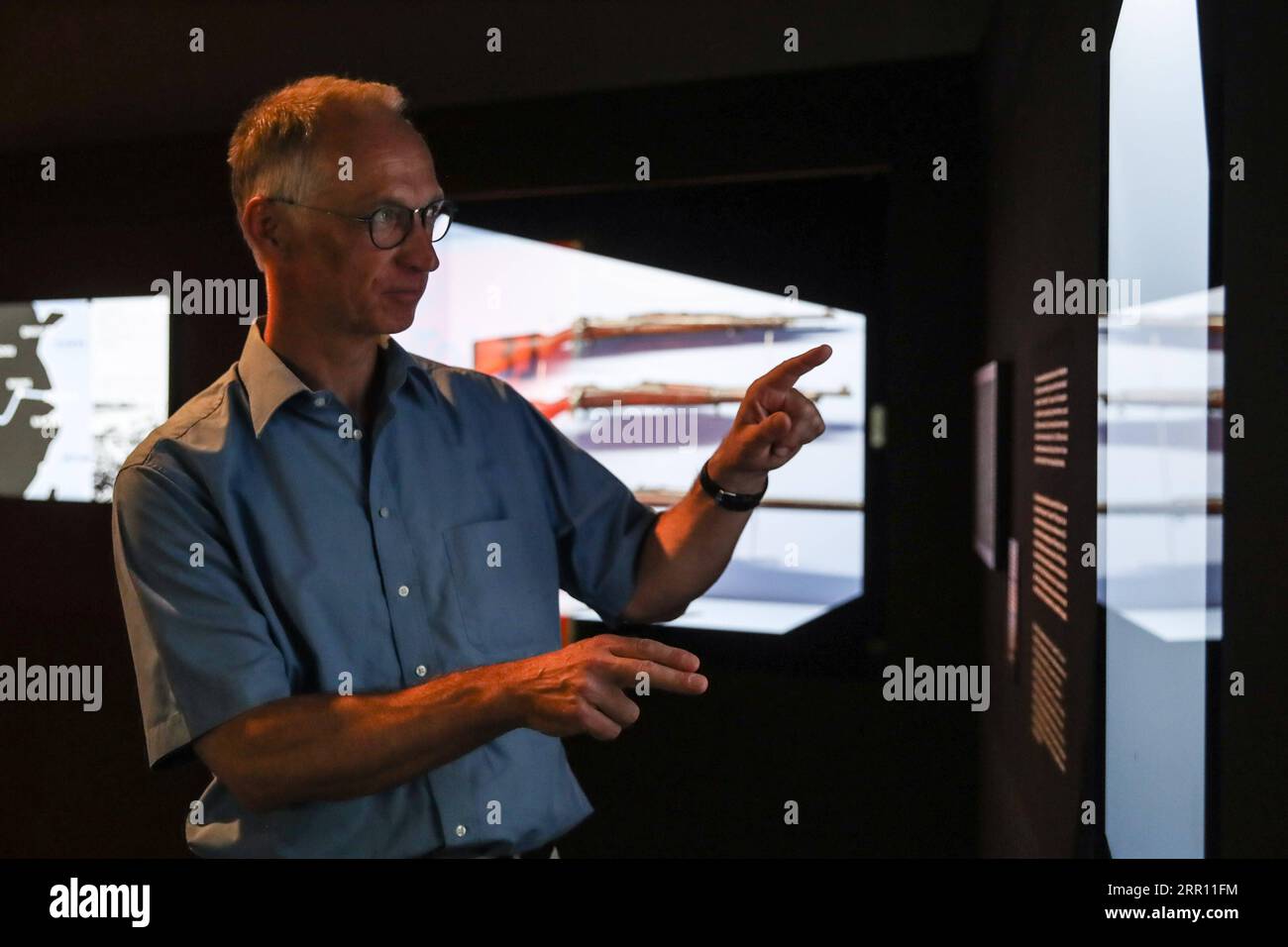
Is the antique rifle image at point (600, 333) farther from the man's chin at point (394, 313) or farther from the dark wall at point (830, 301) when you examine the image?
the man's chin at point (394, 313)

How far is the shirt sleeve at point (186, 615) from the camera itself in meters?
1.23

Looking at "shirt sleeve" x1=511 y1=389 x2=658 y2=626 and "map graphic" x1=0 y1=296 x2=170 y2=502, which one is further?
"map graphic" x1=0 y1=296 x2=170 y2=502

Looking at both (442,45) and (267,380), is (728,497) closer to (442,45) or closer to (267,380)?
(267,380)

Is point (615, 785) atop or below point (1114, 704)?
below

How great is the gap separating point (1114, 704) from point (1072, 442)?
1.41 feet

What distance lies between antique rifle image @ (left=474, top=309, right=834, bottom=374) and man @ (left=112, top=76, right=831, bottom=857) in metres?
1.62

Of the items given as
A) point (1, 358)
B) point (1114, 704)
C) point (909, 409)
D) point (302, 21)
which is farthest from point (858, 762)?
point (1, 358)

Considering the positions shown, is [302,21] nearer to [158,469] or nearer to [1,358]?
[1,358]

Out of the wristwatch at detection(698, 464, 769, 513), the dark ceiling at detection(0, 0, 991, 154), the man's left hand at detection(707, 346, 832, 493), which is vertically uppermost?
the dark ceiling at detection(0, 0, 991, 154)

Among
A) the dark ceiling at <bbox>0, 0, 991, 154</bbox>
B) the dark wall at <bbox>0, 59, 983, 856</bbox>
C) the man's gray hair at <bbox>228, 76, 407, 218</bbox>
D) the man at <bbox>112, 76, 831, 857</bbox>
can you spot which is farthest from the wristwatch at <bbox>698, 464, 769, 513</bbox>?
the dark ceiling at <bbox>0, 0, 991, 154</bbox>

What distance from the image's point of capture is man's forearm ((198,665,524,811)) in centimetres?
117

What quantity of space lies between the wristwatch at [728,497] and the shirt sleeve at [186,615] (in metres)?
0.62

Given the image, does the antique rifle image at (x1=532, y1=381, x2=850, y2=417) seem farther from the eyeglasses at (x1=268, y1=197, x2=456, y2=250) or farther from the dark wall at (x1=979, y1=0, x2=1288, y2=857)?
the eyeglasses at (x1=268, y1=197, x2=456, y2=250)

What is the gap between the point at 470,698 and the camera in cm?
116
